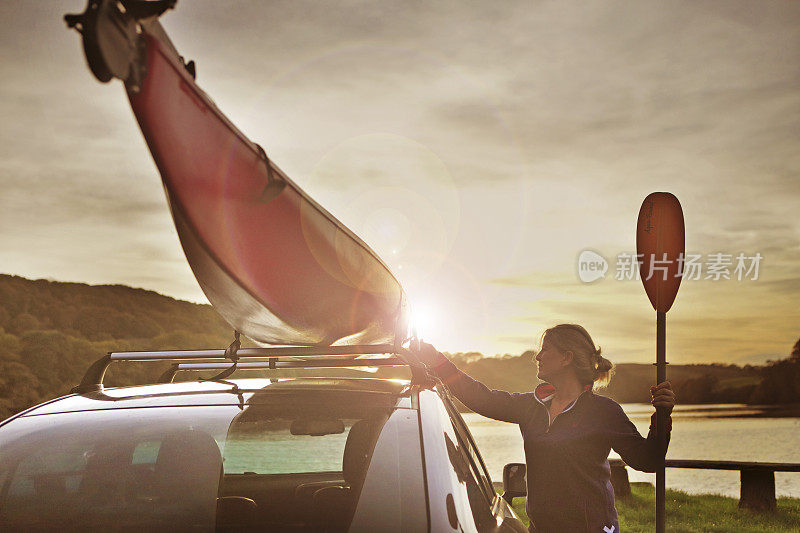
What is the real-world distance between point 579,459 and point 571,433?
13cm

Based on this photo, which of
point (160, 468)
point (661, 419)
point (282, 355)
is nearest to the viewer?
point (160, 468)

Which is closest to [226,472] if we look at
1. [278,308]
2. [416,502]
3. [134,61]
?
[278,308]

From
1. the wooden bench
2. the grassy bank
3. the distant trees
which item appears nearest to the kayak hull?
the grassy bank

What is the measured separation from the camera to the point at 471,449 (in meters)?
4.01

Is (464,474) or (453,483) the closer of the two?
(453,483)

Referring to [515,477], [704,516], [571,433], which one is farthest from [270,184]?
[704,516]

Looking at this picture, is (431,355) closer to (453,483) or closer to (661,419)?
(661,419)

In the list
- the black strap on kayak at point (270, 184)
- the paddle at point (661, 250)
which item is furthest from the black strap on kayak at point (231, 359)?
the paddle at point (661, 250)

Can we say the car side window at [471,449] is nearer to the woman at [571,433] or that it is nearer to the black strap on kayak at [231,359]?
the woman at [571,433]

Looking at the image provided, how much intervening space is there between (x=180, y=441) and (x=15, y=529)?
0.64 meters

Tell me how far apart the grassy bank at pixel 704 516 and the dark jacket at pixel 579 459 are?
7419mm

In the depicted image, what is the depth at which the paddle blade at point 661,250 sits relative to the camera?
5.38 meters

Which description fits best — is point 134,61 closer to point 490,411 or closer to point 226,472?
point 226,472

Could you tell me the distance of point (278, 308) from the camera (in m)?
4.18
